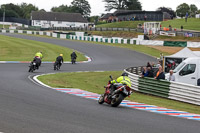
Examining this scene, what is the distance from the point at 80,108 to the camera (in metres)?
11.8

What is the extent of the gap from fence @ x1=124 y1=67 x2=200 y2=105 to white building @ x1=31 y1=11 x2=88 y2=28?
122 metres

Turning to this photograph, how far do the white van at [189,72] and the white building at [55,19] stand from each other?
403 ft

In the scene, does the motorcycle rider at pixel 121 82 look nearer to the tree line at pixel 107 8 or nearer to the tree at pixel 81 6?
the tree line at pixel 107 8

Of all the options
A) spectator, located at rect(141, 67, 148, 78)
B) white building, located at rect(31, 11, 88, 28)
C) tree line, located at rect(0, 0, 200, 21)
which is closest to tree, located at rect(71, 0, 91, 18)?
tree line, located at rect(0, 0, 200, 21)

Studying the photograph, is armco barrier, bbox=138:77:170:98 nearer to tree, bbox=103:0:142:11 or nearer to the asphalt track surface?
the asphalt track surface

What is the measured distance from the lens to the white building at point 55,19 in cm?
14125

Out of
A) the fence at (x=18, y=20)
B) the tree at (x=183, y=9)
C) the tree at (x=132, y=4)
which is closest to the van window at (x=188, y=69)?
the fence at (x=18, y=20)

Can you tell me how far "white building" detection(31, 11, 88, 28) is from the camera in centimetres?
14125

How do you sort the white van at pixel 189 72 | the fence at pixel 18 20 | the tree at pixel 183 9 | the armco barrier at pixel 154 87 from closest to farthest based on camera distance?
the armco barrier at pixel 154 87 → the white van at pixel 189 72 → the fence at pixel 18 20 → the tree at pixel 183 9

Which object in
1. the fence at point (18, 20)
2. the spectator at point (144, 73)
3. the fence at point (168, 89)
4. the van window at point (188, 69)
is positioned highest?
the fence at point (18, 20)

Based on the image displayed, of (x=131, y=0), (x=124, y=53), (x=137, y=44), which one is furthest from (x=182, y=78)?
(x=131, y=0)

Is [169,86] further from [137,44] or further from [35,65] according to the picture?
[137,44]

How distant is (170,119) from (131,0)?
13918 cm

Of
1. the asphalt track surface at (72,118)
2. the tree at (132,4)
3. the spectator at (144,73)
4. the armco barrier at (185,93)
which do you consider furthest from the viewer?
the tree at (132,4)
